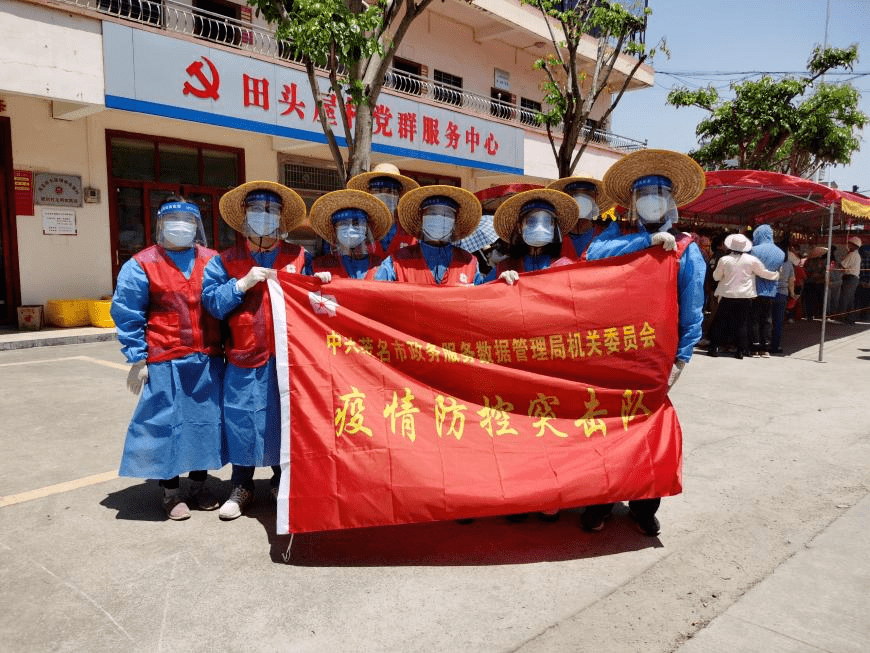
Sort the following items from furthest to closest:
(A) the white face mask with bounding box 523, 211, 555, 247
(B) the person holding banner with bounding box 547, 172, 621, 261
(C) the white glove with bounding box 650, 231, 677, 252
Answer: (B) the person holding banner with bounding box 547, 172, 621, 261, (A) the white face mask with bounding box 523, 211, 555, 247, (C) the white glove with bounding box 650, 231, 677, 252

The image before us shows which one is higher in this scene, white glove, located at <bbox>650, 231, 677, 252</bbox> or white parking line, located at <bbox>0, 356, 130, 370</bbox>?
white glove, located at <bbox>650, 231, 677, 252</bbox>

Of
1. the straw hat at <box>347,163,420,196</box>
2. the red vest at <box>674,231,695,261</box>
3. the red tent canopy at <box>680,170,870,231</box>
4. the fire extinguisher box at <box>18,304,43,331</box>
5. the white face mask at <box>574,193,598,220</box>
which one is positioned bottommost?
the fire extinguisher box at <box>18,304,43,331</box>

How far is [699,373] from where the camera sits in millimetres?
7996

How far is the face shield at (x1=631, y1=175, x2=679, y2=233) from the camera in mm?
3443

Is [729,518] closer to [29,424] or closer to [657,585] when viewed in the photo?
[657,585]

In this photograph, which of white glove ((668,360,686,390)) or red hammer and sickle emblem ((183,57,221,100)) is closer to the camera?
white glove ((668,360,686,390))

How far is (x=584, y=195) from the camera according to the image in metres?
5.16

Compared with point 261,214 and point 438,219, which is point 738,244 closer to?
point 438,219

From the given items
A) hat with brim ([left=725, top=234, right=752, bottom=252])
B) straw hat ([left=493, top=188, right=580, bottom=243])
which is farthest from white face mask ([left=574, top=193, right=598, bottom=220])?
hat with brim ([left=725, top=234, right=752, bottom=252])

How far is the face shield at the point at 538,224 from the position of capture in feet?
12.2

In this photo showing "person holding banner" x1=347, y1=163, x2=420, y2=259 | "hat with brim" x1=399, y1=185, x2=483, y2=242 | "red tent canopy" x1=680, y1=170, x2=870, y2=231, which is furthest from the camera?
"red tent canopy" x1=680, y1=170, x2=870, y2=231

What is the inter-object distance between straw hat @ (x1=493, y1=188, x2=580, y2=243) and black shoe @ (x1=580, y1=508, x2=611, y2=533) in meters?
1.67

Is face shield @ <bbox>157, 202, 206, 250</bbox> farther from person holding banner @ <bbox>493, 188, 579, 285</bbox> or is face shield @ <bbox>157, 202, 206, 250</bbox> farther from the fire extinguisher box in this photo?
the fire extinguisher box

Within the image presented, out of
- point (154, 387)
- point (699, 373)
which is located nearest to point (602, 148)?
point (699, 373)
